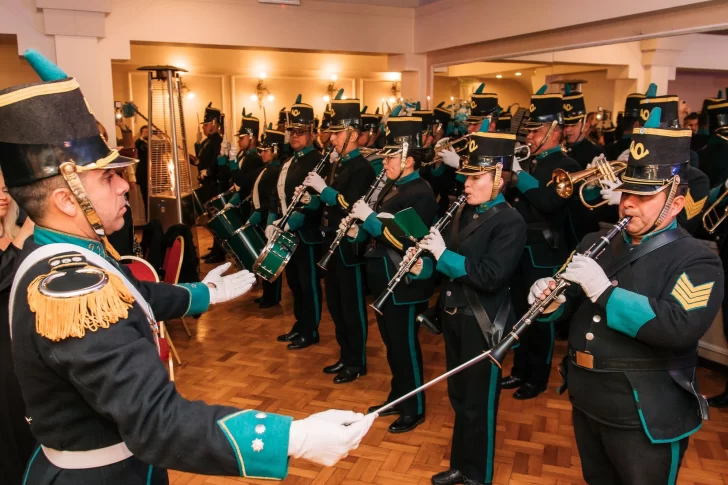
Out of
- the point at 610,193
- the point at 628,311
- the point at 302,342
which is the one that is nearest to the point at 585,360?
the point at 628,311

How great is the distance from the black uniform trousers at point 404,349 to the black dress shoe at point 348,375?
2.20ft

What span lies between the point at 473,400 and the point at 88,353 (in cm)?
204

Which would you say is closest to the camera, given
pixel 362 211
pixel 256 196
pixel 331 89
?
pixel 362 211

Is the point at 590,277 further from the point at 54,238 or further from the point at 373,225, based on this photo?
the point at 373,225

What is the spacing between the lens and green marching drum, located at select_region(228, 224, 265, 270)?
4973 millimetres

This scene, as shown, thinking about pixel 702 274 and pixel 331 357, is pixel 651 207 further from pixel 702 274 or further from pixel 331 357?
pixel 331 357

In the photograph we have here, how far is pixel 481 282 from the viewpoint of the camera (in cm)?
276

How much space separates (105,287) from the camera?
1.27 m

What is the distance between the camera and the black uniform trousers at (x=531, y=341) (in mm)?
3982

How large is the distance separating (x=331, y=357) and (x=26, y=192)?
11.9ft

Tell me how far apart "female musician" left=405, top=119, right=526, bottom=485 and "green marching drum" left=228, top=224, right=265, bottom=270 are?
236 centimetres

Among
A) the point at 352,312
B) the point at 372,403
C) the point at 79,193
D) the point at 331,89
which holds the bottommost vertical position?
the point at 372,403

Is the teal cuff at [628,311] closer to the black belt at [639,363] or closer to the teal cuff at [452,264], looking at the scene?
the black belt at [639,363]

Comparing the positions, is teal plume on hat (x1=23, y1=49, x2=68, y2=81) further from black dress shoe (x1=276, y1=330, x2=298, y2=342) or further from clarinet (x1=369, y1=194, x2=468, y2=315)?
black dress shoe (x1=276, y1=330, x2=298, y2=342)
